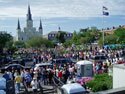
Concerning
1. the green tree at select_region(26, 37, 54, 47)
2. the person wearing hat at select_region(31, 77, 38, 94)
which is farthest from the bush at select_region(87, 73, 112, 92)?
the green tree at select_region(26, 37, 54, 47)

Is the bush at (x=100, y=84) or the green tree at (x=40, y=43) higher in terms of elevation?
the green tree at (x=40, y=43)

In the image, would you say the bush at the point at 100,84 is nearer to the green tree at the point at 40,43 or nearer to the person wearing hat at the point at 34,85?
the person wearing hat at the point at 34,85

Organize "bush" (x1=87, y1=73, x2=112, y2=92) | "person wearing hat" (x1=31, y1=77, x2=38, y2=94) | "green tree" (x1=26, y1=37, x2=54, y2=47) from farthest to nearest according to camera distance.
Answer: "green tree" (x1=26, y1=37, x2=54, y2=47) → "person wearing hat" (x1=31, y1=77, x2=38, y2=94) → "bush" (x1=87, y1=73, x2=112, y2=92)

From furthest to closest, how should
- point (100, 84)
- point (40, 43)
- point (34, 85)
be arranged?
point (40, 43) < point (34, 85) < point (100, 84)

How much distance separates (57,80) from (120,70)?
24.0 feet

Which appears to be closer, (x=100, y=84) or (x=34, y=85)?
(x=100, y=84)

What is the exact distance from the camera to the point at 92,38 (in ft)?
481

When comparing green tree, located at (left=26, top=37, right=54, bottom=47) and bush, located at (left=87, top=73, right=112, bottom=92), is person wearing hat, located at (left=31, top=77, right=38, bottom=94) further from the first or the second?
green tree, located at (left=26, top=37, right=54, bottom=47)

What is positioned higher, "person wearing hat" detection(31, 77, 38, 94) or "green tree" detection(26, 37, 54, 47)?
"green tree" detection(26, 37, 54, 47)

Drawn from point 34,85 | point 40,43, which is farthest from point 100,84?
point 40,43

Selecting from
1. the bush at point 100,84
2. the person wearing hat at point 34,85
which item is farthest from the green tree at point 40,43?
the person wearing hat at point 34,85

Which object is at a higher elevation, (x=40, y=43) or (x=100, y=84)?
(x=40, y=43)

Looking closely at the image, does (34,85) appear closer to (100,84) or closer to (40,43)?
(100,84)

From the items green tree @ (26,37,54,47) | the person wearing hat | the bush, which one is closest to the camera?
the bush
